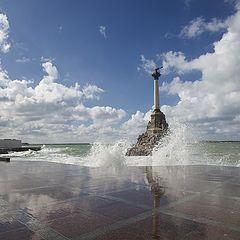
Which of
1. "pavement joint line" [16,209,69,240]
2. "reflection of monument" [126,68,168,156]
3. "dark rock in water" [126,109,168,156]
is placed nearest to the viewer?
"pavement joint line" [16,209,69,240]

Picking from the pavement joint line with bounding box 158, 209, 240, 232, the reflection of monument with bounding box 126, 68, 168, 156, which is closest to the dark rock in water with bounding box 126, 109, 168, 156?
the reflection of monument with bounding box 126, 68, 168, 156

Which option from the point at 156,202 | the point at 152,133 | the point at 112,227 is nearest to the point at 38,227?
the point at 112,227

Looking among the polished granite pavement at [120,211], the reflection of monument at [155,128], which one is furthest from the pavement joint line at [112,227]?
the reflection of monument at [155,128]

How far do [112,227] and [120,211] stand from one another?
31.1 inches

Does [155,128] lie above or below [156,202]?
above

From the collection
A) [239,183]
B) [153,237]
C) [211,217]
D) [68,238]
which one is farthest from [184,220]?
[239,183]

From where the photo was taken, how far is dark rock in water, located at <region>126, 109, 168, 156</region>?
43.8m

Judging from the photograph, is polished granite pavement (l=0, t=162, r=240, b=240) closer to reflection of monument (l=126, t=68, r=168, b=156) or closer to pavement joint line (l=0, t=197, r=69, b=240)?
pavement joint line (l=0, t=197, r=69, b=240)

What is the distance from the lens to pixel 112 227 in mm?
3820

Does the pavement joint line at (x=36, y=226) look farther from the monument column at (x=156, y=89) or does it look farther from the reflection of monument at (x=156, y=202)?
the monument column at (x=156, y=89)

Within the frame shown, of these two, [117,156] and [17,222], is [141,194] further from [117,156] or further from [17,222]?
[117,156]

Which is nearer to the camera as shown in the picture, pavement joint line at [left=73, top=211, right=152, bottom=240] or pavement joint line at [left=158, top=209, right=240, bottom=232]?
pavement joint line at [left=73, top=211, right=152, bottom=240]

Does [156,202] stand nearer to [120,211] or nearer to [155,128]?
[120,211]

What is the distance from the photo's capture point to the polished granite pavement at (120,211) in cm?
355
